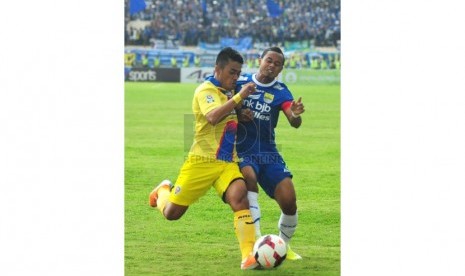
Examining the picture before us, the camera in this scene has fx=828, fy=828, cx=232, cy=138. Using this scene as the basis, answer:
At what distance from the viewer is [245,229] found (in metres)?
6.13

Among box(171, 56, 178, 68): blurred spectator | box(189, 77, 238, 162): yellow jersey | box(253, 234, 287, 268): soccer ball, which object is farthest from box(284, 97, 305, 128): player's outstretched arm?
box(171, 56, 178, 68): blurred spectator

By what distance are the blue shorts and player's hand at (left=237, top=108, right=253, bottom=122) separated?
31 cm

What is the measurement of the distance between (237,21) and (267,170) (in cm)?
681

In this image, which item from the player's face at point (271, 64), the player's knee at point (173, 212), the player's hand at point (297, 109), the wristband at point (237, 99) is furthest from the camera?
the player's knee at point (173, 212)

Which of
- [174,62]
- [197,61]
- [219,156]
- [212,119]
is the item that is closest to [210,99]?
[212,119]

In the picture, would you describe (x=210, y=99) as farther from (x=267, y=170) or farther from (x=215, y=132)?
(x=267, y=170)

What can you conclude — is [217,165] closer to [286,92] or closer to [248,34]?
[286,92]

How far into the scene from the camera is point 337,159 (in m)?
11.0

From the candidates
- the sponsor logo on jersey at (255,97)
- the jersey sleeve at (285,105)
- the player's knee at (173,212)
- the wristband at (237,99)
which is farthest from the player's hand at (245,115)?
the player's knee at (173,212)

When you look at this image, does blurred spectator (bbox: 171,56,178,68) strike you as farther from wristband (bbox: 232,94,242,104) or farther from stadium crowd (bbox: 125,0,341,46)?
wristband (bbox: 232,94,242,104)

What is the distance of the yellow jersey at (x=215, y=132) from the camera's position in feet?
20.5

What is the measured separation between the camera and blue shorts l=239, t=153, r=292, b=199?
6539 millimetres

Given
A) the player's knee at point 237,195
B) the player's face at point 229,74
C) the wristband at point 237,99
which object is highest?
the player's face at point 229,74

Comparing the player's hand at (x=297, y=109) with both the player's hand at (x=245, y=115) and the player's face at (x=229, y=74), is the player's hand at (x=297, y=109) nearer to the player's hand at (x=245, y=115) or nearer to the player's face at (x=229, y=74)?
the player's hand at (x=245, y=115)
